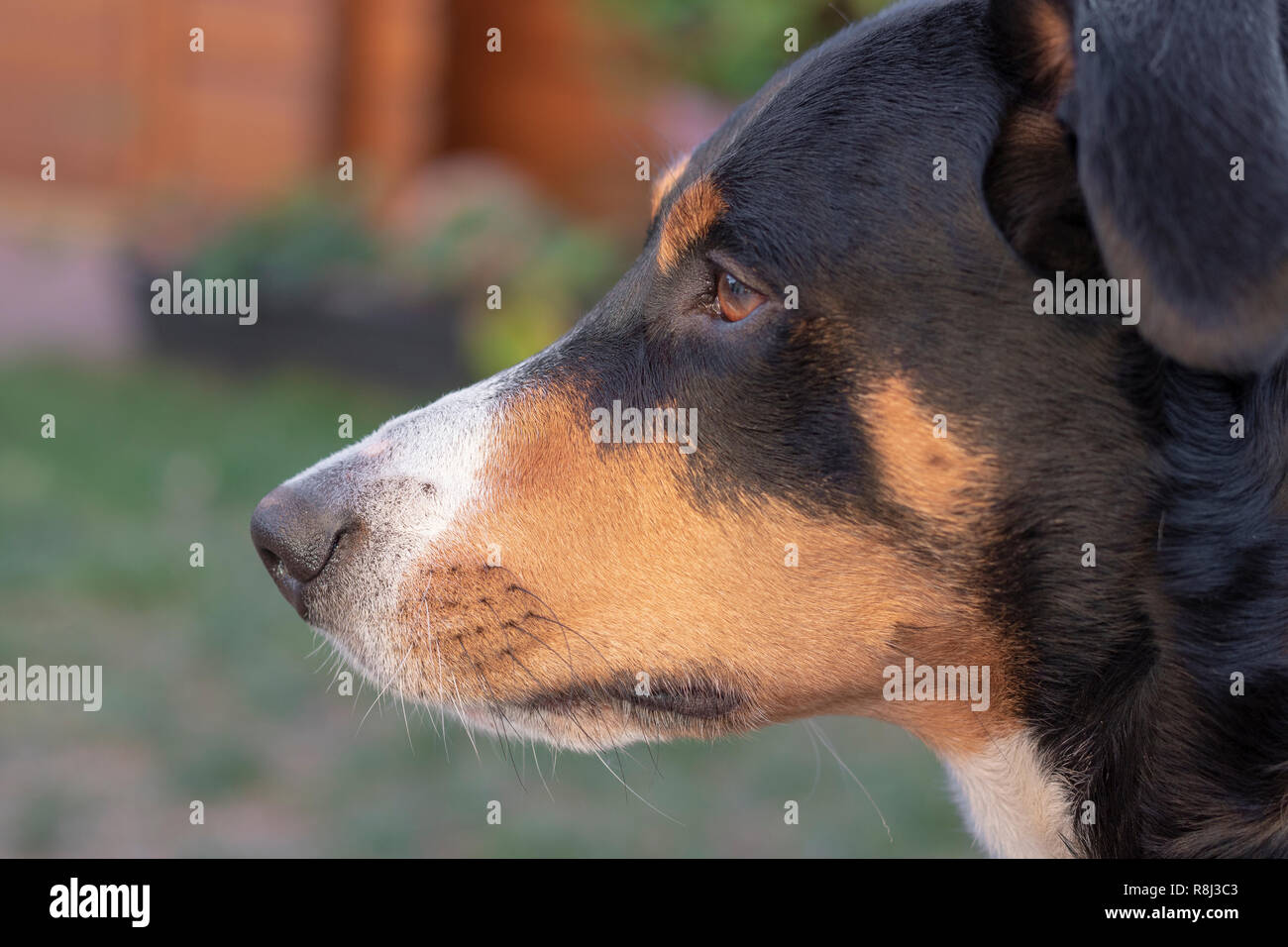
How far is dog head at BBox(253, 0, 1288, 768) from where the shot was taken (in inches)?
95.4

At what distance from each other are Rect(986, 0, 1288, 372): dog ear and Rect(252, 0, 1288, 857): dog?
0.20 ft

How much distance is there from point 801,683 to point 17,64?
12112 mm

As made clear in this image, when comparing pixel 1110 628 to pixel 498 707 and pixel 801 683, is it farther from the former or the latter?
pixel 498 707

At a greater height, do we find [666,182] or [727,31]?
[727,31]

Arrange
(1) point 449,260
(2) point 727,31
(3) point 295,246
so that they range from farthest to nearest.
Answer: (3) point 295,246, (1) point 449,260, (2) point 727,31

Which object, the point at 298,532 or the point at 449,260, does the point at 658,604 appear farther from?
the point at 449,260

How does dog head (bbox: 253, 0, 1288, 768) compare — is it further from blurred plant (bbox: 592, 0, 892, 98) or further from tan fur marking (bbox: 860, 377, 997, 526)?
blurred plant (bbox: 592, 0, 892, 98)

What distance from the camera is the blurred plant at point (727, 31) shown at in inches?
281

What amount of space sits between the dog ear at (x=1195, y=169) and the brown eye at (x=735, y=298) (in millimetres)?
690

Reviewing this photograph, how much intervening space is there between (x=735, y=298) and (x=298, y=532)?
102 cm

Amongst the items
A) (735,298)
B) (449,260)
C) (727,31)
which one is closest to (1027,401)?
(735,298)

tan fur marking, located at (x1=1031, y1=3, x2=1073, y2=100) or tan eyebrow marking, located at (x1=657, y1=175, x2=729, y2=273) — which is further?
tan eyebrow marking, located at (x1=657, y1=175, x2=729, y2=273)

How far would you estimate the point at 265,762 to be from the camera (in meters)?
5.24

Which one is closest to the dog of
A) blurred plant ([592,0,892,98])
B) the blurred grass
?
the blurred grass
